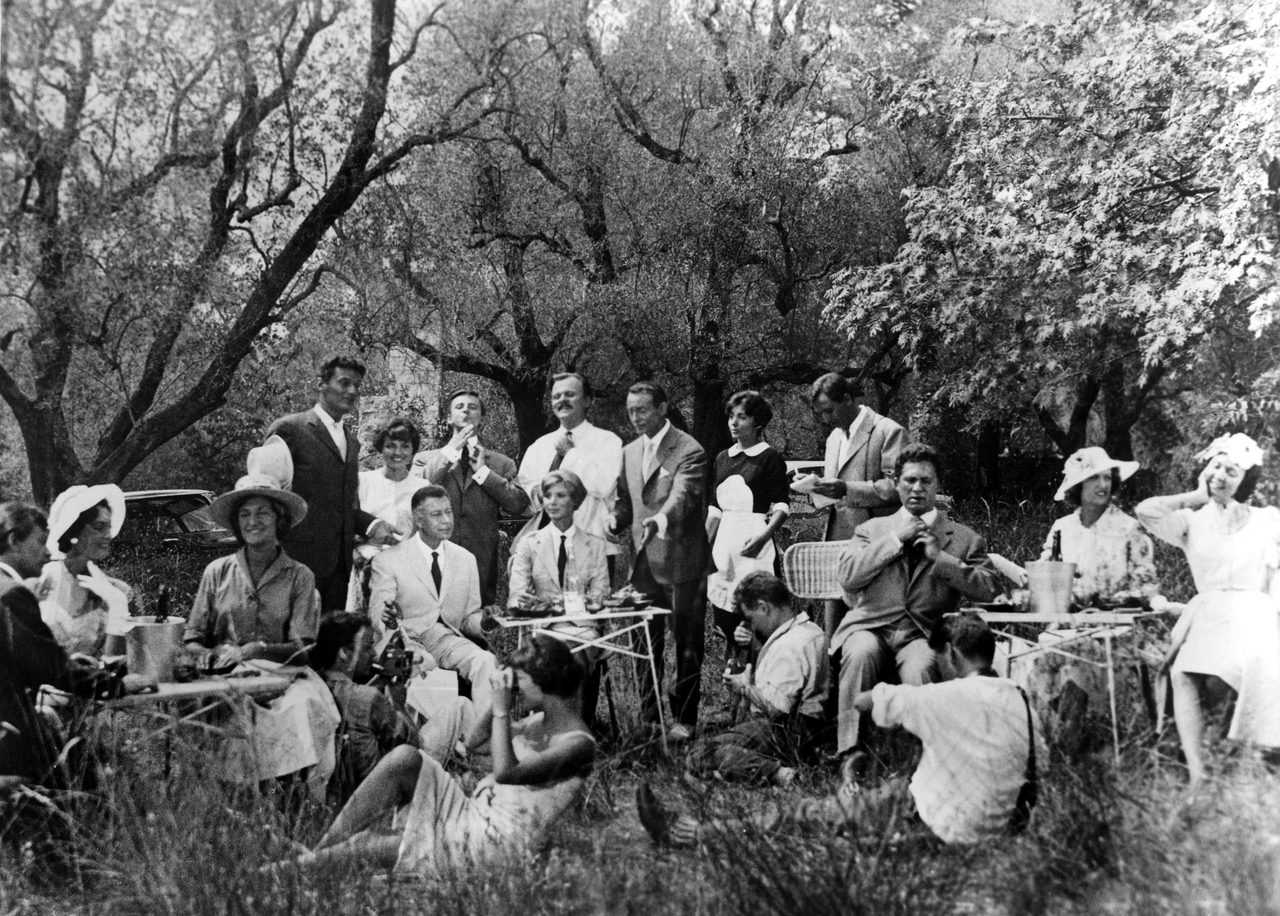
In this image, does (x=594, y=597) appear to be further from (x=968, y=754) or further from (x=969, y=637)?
(x=968, y=754)

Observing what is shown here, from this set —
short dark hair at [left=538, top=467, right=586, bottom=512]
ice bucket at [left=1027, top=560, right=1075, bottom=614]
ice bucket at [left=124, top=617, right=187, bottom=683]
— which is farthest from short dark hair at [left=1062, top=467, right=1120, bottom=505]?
ice bucket at [left=124, top=617, right=187, bottom=683]

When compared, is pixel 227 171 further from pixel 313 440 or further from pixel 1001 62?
pixel 1001 62

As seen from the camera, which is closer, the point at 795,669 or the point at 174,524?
the point at 795,669

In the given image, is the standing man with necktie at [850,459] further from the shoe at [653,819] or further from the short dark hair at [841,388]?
the shoe at [653,819]

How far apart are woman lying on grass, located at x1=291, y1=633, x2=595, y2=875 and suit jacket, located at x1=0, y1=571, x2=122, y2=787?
1.20 meters

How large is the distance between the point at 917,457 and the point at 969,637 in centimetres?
83

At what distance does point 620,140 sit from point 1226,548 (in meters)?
3.30

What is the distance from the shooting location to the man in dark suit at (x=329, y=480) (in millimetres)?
5625

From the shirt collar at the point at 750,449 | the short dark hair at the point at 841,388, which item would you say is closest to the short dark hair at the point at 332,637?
the shirt collar at the point at 750,449

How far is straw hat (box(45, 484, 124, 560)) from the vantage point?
518cm

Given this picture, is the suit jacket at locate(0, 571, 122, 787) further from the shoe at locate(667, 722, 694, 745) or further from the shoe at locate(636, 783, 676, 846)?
the shoe at locate(667, 722, 694, 745)

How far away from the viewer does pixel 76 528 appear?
523 cm

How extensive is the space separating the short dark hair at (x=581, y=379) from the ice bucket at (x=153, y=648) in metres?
2.05

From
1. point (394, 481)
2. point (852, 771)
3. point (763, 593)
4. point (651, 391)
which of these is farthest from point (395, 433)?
point (852, 771)
